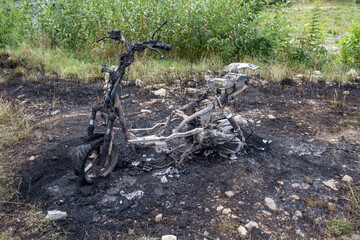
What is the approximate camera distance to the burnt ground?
9.93ft

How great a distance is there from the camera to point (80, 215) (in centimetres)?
314

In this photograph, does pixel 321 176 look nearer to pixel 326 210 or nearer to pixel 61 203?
pixel 326 210

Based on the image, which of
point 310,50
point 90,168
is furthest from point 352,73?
point 90,168

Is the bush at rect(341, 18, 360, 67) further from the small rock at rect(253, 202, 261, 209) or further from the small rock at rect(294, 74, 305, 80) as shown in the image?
the small rock at rect(253, 202, 261, 209)

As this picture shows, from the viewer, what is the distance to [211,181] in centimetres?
362

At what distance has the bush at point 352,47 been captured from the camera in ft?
23.7

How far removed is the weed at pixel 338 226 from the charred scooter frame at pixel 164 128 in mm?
1407

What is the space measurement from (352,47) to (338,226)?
5.97 metres

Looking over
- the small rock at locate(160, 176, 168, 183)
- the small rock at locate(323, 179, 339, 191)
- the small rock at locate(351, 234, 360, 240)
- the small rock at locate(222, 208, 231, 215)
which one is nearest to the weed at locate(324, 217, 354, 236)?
the small rock at locate(351, 234, 360, 240)

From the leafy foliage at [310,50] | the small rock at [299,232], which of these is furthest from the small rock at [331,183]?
the leafy foliage at [310,50]

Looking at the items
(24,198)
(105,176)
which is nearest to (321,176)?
(105,176)

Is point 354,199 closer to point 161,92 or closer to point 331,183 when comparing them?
point 331,183

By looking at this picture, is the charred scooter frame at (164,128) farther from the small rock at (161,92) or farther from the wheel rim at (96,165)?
the small rock at (161,92)

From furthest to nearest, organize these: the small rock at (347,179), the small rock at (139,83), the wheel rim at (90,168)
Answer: the small rock at (139,83), the small rock at (347,179), the wheel rim at (90,168)
